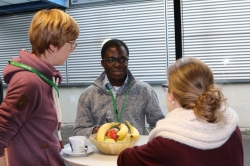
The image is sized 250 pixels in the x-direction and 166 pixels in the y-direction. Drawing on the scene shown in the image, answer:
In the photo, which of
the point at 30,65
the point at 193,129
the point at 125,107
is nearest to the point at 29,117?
the point at 30,65

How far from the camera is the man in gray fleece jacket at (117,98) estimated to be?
2.05 m

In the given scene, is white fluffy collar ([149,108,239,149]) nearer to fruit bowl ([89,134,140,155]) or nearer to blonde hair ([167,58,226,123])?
blonde hair ([167,58,226,123])

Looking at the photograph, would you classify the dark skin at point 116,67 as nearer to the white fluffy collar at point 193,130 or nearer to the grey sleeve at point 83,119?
the grey sleeve at point 83,119

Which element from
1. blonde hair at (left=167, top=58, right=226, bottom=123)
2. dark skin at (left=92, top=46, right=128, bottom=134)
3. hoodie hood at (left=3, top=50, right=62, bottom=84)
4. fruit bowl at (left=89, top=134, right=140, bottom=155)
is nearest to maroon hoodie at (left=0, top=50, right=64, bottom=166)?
hoodie hood at (left=3, top=50, right=62, bottom=84)

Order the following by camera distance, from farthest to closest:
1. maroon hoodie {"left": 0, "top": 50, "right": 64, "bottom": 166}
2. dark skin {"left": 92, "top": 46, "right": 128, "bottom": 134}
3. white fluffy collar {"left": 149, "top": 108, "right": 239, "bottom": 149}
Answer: dark skin {"left": 92, "top": 46, "right": 128, "bottom": 134} < maroon hoodie {"left": 0, "top": 50, "right": 64, "bottom": 166} < white fluffy collar {"left": 149, "top": 108, "right": 239, "bottom": 149}

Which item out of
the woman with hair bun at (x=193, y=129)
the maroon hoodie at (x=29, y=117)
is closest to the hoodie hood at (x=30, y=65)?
the maroon hoodie at (x=29, y=117)

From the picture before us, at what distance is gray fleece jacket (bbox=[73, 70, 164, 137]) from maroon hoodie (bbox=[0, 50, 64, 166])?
→ 2.08ft

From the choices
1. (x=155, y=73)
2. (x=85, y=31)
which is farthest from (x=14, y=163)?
(x=85, y=31)

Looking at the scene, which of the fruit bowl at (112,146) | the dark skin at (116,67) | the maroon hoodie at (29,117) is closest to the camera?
the maroon hoodie at (29,117)

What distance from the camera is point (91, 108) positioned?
2.07m

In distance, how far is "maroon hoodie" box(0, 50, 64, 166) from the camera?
118cm

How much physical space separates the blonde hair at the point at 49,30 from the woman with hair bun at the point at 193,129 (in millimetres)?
560

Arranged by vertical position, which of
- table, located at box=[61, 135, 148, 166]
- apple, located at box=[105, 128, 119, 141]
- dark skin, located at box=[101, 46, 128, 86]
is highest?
dark skin, located at box=[101, 46, 128, 86]

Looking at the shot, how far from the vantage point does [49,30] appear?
4.41ft
